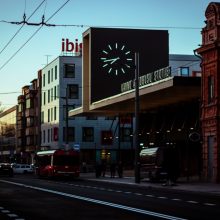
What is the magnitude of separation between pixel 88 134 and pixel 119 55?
21.2m

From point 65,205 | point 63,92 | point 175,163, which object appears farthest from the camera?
point 63,92

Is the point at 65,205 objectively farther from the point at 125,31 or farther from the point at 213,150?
the point at 125,31

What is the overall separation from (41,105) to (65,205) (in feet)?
307

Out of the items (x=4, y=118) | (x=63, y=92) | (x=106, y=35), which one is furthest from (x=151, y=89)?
(x=4, y=118)

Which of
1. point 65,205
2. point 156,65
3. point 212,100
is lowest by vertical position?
point 65,205

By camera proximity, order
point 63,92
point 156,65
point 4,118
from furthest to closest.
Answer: point 4,118 < point 63,92 < point 156,65

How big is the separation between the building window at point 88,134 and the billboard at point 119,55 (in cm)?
1805

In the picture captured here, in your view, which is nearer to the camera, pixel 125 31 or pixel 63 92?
pixel 125 31

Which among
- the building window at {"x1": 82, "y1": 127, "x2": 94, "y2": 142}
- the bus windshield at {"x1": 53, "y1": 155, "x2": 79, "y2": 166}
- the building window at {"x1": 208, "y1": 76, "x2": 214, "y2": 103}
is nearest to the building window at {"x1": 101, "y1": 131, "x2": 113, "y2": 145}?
the building window at {"x1": 82, "y1": 127, "x2": 94, "y2": 142}

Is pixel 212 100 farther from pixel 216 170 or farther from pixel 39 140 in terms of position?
pixel 39 140

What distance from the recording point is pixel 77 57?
4139 inches

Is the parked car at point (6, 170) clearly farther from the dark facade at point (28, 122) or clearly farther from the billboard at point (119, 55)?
the dark facade at point (28, 122)

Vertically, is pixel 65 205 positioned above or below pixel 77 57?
below

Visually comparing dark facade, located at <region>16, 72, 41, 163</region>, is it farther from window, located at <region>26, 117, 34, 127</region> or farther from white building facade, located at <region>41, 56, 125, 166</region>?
white building facade, located at <region>41, 56, 125, 166</region>
